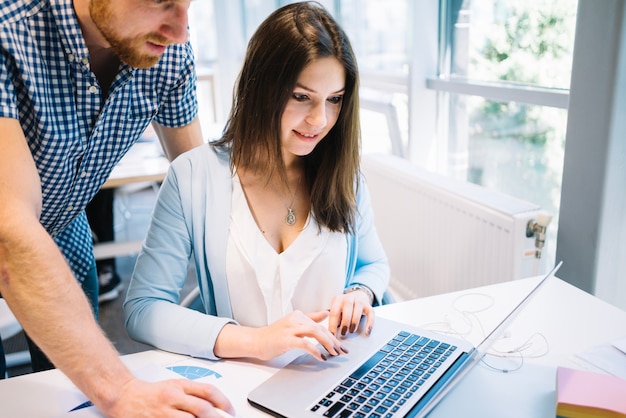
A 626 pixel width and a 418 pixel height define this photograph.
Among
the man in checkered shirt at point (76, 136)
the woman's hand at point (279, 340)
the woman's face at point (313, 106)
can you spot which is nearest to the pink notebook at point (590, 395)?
the woman's hand at point (279, 340)

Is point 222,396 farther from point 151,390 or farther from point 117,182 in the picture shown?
point 117,182

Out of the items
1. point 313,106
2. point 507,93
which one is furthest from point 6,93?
point 507,93

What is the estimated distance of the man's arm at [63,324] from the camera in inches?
28.1

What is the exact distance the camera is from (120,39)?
0.91 meters

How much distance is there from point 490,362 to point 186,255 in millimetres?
643

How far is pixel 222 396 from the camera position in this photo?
2.49 ft

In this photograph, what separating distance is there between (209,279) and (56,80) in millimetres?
508

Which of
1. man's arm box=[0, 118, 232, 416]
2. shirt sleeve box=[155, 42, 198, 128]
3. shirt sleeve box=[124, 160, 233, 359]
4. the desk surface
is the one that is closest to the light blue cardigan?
shirt sleeve box=[124, 160, 233, 359]

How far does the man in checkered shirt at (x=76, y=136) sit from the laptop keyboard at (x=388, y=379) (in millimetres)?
163

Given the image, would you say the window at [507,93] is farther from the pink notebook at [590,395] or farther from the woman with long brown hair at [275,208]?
the pink notebook at [590,395]

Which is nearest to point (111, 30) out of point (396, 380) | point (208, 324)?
point (208, 324)

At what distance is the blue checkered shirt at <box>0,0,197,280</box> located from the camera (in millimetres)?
877

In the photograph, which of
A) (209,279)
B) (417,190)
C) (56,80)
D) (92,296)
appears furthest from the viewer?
(417,190)

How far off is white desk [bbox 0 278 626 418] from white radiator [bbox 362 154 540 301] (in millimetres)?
→ 366
